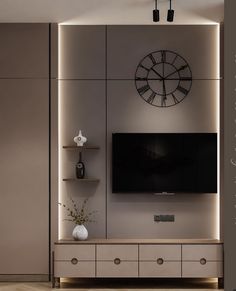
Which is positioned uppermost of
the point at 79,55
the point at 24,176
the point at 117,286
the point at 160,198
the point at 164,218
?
the point at 79,55

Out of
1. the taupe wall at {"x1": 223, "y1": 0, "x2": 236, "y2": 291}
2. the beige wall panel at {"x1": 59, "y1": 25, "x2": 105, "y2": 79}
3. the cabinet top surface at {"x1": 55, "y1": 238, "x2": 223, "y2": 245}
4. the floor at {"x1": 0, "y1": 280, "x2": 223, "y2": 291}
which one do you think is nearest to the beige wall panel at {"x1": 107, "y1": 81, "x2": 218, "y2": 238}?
the cabinet top surface at {"x1": 55, "y1": 238, "x2": 223, "y2": 245}

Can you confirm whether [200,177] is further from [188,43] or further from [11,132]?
[11,132]

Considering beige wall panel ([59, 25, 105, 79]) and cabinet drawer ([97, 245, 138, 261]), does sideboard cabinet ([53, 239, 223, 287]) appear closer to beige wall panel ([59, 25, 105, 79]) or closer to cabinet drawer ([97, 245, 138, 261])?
cabinet drawer ([97, 245, 138, 261])

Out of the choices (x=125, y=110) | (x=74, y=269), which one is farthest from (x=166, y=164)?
(x=74, y=269)

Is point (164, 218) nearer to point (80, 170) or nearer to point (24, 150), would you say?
point (80, 170)

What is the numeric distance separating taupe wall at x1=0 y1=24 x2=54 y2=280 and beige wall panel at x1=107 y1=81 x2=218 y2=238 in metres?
0.75

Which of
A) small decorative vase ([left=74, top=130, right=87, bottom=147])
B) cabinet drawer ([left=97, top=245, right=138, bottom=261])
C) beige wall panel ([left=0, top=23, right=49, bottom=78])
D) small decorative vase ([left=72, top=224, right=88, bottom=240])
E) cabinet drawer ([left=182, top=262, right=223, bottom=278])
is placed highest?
beige wall panel ([left=0, top=23, right=49, bottom=78])

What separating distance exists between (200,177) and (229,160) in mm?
5480

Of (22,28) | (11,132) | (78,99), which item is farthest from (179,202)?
(22,28)

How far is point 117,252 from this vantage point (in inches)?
213

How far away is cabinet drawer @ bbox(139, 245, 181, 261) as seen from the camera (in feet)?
17.7

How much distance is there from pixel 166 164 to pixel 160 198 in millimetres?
402

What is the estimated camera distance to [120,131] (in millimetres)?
5773

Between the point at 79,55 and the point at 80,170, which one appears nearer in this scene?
the point at 80,170
